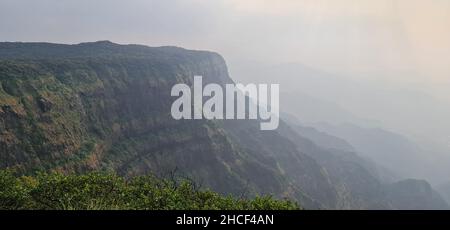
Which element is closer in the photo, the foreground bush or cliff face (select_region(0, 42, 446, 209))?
the foreground bush

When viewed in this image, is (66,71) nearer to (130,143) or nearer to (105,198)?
(130,143)

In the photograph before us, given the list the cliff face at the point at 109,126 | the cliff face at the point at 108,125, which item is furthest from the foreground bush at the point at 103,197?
the cliff face at the point at 109,126

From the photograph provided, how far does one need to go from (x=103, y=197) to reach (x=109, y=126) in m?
89.8

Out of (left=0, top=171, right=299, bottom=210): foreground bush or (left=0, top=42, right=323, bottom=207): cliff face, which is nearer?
(left=0, top=171, right=299, bottom=210): foreground bush

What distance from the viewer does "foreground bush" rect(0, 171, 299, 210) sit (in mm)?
31297

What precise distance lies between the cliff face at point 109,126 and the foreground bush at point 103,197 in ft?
177

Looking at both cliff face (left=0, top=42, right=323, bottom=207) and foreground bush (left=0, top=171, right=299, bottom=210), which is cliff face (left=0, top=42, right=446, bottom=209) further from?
foreground bush (left=0, top=171, right=299, bottom=210)

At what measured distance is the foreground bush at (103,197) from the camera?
31297mm

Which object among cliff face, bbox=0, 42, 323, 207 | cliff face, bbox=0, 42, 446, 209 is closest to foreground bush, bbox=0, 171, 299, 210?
cliff face, bbox=0, 42, 323, 207

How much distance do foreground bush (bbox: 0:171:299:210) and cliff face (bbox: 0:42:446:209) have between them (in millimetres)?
53996

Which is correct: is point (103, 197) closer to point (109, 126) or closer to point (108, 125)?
point (108, 125)

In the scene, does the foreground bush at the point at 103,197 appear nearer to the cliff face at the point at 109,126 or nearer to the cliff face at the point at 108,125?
the cliff face at the point at 108,125
